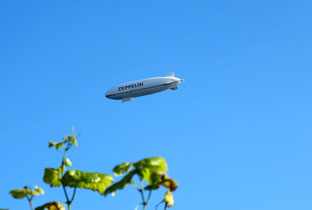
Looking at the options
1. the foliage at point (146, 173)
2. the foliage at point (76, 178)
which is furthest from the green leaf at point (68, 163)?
the foliage at point (146, 173)

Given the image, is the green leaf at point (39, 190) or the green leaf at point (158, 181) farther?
the green leaf at point (39, 190)

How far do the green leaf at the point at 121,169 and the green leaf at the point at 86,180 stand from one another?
7.25 ft

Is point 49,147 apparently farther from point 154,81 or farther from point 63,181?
point 154,81

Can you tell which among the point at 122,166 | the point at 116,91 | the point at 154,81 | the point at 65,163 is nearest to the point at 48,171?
the point at 65,163

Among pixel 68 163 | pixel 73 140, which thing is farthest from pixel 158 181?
pixel 68 163

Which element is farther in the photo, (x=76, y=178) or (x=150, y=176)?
(x=76, y=178)

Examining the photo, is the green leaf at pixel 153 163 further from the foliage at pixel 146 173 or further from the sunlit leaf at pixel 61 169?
the sunlit leaf at pixel 61 169

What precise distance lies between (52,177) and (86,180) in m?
1.38

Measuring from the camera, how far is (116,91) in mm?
133750

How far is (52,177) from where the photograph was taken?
34.1 feet

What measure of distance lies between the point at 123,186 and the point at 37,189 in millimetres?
2909

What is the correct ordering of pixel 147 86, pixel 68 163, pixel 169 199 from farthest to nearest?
pixel 147 86, pixel 68 163, pixel 169 199

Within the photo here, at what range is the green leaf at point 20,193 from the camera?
909 centimetres

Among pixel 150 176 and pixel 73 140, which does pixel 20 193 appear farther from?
pixel 150 176
